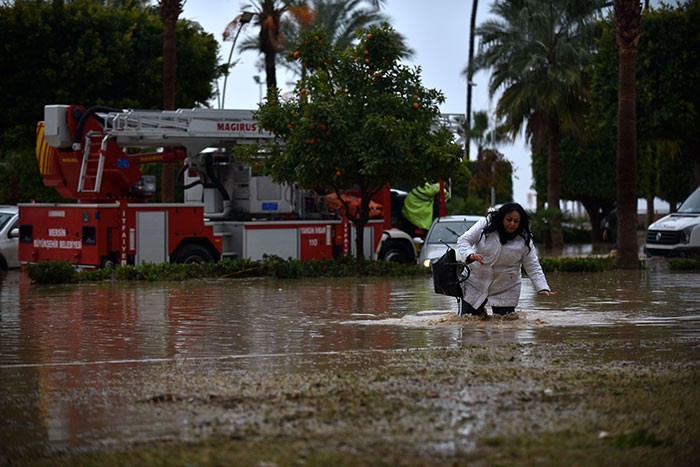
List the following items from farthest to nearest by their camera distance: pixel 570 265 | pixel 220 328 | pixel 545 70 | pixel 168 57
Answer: pixel 545 70
pixel 168 57
pixel 570 265
pixel 220 328

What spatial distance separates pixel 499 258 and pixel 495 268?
17 cm

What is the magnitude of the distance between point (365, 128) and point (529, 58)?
17.6 metres

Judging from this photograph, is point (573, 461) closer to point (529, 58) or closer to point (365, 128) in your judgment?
point (365, 128)

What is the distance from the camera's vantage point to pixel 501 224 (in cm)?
1317

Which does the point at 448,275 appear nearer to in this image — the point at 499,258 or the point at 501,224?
the point at 499,258

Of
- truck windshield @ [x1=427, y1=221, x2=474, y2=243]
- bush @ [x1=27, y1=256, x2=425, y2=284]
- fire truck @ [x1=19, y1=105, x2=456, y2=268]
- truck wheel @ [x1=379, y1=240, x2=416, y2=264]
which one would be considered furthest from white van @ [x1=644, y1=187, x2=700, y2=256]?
bush @ [x1=27, y1=256, x2=425, y2=284]

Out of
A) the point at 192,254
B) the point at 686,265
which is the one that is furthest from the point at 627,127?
the point at 192,254

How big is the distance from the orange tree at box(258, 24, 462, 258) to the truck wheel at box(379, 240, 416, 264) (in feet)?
10.4

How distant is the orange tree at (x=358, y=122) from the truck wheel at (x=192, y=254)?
2422mm

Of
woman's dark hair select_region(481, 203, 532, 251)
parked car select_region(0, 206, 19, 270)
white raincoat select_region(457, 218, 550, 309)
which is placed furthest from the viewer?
parked car select_region(0, 206, 19, 270)

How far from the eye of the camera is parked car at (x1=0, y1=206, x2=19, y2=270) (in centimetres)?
2827

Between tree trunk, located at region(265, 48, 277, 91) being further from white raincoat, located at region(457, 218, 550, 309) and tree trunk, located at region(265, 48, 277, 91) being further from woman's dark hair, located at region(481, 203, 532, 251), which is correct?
woman's dark hair, located at region(481, 203, 532, 251)

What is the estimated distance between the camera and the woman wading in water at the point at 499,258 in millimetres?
13133

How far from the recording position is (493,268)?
44.0 ft
